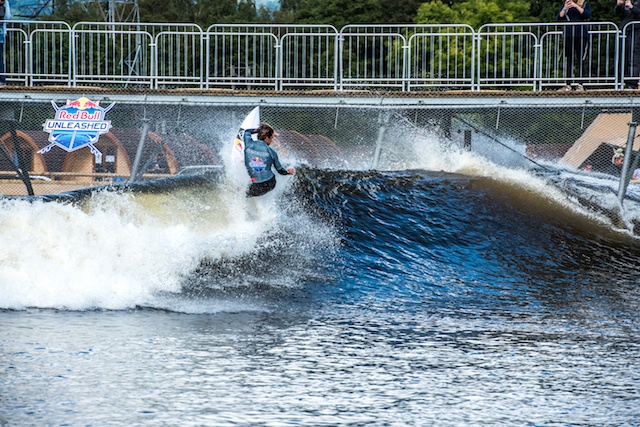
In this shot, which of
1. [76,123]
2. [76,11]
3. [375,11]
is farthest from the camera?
[76,11]

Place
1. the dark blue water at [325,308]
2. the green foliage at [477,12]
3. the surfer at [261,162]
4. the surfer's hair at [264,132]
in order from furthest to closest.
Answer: the green foliage at [477,12] < the surfer's hair at [264,132] < the surfer at [261,162] < the dark blue water at [325,308]

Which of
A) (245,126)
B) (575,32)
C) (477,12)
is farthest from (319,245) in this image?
(477,12)

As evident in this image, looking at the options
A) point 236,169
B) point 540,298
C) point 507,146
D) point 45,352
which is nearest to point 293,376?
point 45,352

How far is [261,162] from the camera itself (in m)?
15.0

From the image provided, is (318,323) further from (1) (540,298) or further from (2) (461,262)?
(2) (461,262)

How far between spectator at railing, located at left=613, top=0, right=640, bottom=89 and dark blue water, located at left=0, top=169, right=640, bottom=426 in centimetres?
260

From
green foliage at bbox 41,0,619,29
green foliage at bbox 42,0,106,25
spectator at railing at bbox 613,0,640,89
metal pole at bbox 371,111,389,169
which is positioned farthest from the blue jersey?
green foliage at bbox 42,0,106,25

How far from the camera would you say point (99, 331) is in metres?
9.43

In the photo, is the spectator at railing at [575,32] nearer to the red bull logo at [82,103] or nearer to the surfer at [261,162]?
the surfer at [261,162]

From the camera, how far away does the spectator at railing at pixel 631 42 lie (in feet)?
59.4

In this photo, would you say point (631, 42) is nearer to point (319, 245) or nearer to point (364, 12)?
point (319, 245)

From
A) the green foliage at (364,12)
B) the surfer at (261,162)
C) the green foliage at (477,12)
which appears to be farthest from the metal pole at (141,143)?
the green foliage at (364,12)

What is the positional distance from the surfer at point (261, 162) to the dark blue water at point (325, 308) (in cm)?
48

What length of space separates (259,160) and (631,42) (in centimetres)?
752
